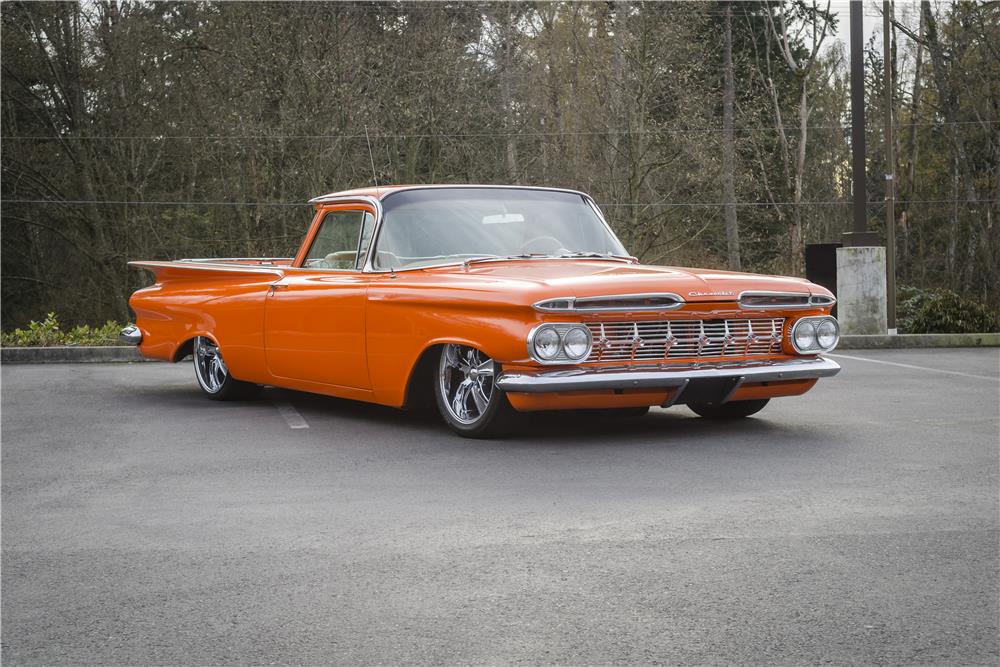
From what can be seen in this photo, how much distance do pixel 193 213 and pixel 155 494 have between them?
60.0 ft

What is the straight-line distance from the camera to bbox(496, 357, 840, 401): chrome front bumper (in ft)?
23.0

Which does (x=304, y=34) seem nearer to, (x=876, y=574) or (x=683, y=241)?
(x=683, y=241)

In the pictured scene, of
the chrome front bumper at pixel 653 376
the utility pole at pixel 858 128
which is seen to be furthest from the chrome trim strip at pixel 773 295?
the utility pole at pixel 858 128

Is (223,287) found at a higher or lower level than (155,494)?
higher

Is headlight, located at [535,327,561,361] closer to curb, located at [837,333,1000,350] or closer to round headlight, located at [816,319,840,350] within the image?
round headlight, located at [816,319,840,350]

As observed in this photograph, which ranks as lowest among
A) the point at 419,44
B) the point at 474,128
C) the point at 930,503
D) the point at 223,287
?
the point at 930,503

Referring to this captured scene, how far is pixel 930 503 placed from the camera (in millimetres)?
5586

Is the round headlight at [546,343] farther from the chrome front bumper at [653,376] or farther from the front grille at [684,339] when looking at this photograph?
the front grille at [684,339]

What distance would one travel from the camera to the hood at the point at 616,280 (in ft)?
23.4

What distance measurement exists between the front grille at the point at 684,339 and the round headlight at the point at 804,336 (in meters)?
0.11

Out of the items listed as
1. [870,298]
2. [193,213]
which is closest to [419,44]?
[193,213]

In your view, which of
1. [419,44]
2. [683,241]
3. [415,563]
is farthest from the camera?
[419,44]

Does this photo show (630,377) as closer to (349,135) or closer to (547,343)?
(547,343)

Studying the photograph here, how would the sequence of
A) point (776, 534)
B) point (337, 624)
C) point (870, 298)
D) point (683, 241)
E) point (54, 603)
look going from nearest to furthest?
point (337, 624) < point (54, 603) < point (776, 534) < point (870, 298) < point (683, 241)
